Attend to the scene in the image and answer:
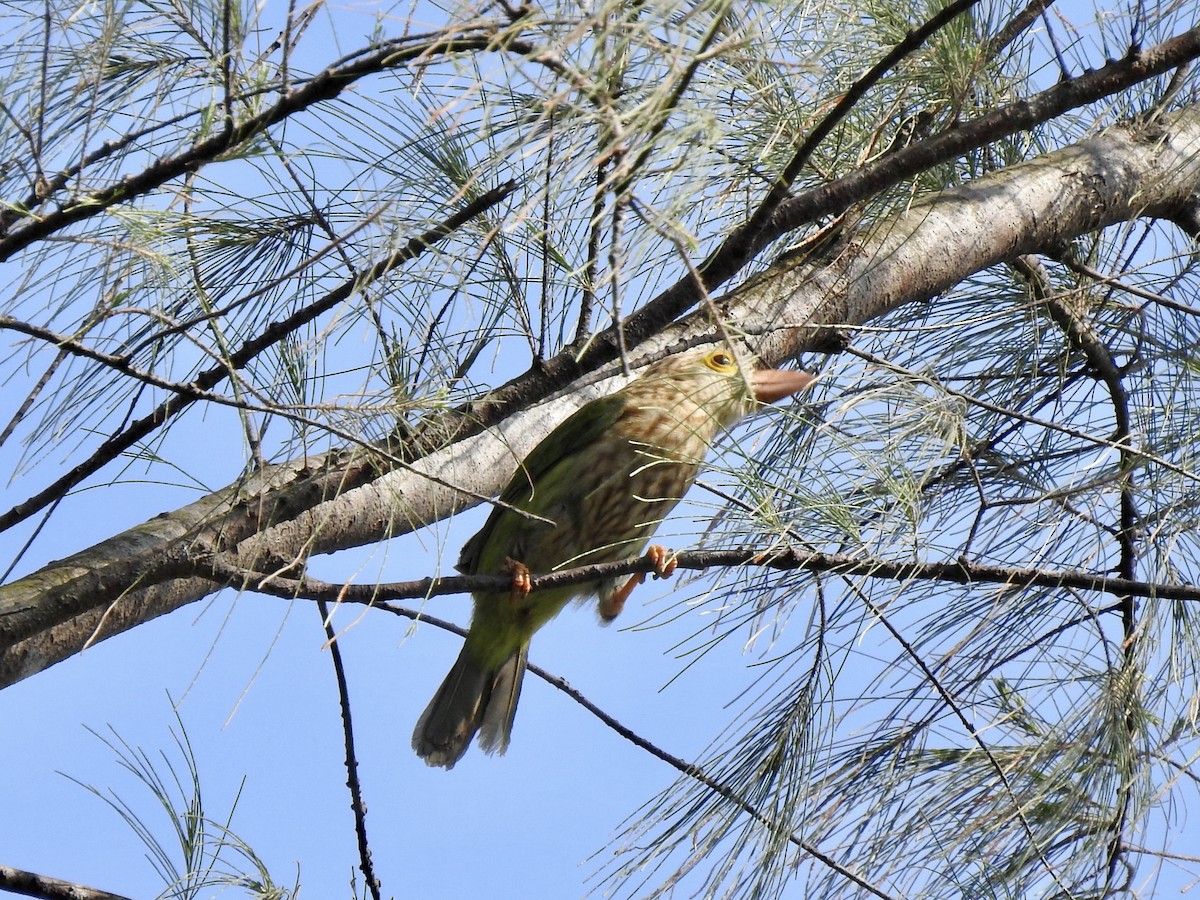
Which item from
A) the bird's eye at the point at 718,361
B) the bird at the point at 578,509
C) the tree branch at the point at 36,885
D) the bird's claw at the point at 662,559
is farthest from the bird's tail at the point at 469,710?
the tree branch at the point at 36,885

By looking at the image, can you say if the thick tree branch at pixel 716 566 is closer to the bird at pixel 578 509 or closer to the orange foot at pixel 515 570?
the orange foot at pixel 515 570

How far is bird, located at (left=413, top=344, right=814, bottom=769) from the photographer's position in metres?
3.04

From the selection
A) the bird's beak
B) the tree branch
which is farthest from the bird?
the tree branch

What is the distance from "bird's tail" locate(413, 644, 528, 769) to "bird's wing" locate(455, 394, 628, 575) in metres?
0.44

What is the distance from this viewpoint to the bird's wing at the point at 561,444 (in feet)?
10.2

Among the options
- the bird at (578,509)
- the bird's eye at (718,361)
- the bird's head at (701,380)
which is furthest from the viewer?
the bird's eye at (718,361)

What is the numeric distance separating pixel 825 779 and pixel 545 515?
3.09 feet

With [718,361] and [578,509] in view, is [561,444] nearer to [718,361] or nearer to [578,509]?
[578,509]

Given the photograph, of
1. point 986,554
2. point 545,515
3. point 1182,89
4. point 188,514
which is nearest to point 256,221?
point 188,514

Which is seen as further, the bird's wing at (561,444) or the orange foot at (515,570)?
the bird's wing at (561,444)

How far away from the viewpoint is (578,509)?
3.06m

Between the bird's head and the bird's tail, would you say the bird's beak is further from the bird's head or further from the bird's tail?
the bird's tail

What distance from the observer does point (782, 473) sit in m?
2.17

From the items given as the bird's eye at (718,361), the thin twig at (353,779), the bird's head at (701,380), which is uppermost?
the bird's eye at (718,361)
